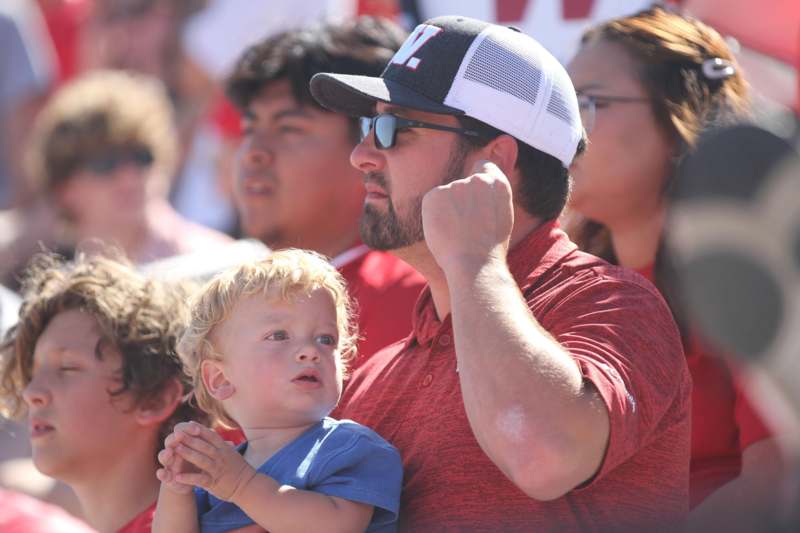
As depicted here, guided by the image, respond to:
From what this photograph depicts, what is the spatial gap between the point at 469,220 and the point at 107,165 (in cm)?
349

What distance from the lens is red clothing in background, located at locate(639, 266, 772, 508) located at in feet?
10.1

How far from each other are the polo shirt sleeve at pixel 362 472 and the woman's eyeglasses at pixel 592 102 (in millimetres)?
1344

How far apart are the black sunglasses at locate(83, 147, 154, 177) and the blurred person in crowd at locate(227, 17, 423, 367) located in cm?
137

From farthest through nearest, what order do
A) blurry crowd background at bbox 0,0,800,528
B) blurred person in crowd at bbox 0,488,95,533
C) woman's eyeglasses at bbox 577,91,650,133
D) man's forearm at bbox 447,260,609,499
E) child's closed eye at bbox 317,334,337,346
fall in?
blurry crowd background at bbox 0,0,800,528
woman's eyeglasses at bbox 577,91,650,133
child's closed eye at bbox 317,334,337,346
blurred person in crowd at bbox 0,488,95,533
man's forearm at bbox 447,260,609,499

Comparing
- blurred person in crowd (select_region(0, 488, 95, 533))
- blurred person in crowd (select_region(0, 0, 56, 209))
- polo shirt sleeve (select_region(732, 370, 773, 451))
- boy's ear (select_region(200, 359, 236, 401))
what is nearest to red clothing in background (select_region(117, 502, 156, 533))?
blurred person in crowd (select_region(0, 488, 95, 533))

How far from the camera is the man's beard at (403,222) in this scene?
8.76 ft

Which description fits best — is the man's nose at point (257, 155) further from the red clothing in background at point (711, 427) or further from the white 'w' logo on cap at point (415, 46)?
the red clothing in background at point (711, 427)

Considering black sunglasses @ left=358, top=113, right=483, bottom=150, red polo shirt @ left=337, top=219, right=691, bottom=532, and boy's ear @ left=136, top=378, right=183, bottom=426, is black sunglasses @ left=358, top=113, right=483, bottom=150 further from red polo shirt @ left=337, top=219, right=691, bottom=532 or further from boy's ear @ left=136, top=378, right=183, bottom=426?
boy's ear @ left=136, top=378, right=183, bottom=426

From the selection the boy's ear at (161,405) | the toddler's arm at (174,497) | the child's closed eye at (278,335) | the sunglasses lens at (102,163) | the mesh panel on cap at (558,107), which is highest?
the mesh panel on cap at (558,107)

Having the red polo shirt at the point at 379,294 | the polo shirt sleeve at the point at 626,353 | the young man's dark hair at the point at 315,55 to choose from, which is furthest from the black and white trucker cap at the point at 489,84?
the young man's dark hair at the point at 315,55

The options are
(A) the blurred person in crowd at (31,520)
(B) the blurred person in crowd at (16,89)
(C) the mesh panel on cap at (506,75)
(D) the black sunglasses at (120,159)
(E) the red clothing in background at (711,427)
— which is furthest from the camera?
(B) the blurred person in crowd at (16,89)

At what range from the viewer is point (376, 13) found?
562 cm

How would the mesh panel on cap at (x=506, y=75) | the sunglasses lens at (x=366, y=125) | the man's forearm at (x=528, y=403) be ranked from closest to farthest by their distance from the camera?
the man's forearm at (x=528, y=403)
the mesh panel on cap at (x=506, y=75)
the sunglasses lens at (x=366, y=125)

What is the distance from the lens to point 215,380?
2.58 metres
